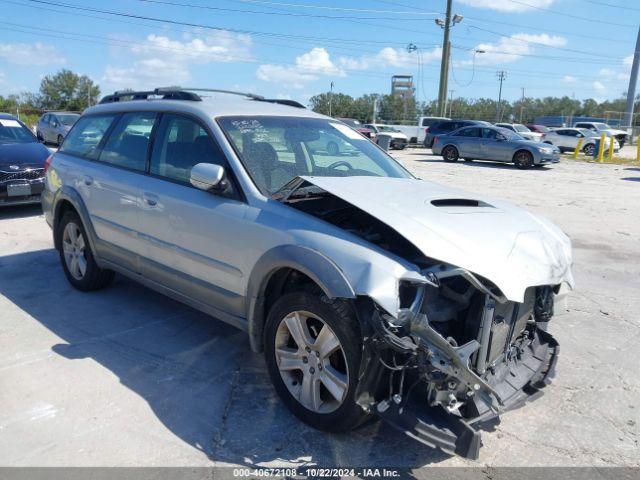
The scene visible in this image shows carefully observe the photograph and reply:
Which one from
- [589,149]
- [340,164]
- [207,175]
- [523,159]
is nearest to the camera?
[207,175]

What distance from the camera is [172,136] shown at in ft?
13.9

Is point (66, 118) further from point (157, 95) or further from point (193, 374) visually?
point (193, 374)

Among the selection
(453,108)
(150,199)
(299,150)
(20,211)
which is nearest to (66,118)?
(20,211)

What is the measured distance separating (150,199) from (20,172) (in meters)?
5.78

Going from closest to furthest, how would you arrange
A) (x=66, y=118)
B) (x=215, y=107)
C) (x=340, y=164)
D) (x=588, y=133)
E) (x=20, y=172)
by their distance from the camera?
(x=215, y=107) → (x=340, y=164) → (x=20, y=172) → (x=66, y=118) → (x=588, y=133)

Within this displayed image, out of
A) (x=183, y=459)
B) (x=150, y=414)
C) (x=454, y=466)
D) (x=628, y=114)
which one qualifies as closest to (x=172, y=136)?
(x=150, y=414)

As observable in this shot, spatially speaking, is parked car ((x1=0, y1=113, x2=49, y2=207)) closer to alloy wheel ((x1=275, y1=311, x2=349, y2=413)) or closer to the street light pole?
alloy wheel ((x1=275, y1=311, x2=349, y2=413))

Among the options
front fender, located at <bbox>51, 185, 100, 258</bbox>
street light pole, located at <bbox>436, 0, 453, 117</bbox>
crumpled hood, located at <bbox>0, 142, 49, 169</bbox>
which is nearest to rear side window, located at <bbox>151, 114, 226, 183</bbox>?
front fender, located at <bbox>51, 185, 100, 258</bbox>

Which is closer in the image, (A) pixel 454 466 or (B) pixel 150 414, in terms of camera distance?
(A) pixel 454 466

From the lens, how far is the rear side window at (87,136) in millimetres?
5113

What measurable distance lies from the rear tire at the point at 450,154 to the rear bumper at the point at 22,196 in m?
17.6

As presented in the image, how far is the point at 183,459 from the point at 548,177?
55.9 ft

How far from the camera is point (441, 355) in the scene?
2574 mm

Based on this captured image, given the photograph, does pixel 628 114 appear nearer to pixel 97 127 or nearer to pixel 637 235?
pixel 637 235
